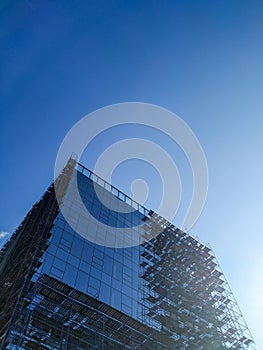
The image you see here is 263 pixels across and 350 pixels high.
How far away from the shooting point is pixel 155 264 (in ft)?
106

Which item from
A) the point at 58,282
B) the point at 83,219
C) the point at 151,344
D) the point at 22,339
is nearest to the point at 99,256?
the point at 83,219

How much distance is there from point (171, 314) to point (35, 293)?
12.2 metres

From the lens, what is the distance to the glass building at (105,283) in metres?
21.4

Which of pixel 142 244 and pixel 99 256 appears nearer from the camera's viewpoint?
pixel 99 256

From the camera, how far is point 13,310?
19.6m

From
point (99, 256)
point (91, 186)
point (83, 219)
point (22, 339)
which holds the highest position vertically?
point (91, 186)

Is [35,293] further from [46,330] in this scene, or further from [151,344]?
[151,344]

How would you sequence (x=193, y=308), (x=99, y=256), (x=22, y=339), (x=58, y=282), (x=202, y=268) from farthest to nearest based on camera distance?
(x=202, y=268)
(x=193, y=308)
(x=99, y=256)
(x=58, y=282)
(x=22, y=339)

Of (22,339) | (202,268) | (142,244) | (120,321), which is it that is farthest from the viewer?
(202,268)

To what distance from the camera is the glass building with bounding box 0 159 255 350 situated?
843 inches

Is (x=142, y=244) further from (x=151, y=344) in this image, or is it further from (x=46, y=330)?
(x=46, y=330)

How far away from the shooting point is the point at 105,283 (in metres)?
25.8

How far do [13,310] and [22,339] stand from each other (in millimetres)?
1735

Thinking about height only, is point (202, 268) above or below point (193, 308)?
above
